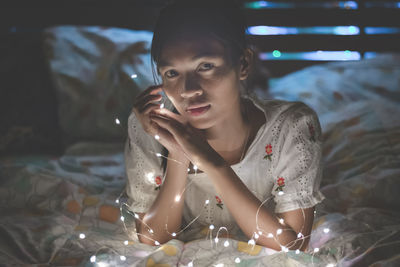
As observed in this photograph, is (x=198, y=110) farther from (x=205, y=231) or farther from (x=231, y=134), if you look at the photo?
(x=205, y=231)

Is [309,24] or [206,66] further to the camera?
[309,24]

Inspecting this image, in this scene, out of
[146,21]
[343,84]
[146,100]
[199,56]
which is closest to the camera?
[199,56]

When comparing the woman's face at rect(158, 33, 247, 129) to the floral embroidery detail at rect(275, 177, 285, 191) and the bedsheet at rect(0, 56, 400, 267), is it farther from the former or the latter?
the bedsheet at rect(0, 56, 400, 267)

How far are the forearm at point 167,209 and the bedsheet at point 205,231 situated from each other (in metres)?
0.05

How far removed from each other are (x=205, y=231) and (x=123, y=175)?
30.0 inches

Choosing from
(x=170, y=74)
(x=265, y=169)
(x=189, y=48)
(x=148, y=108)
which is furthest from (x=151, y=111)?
(x=265, y=169)

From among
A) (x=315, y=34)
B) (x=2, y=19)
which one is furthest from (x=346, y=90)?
(x=2, y=19)

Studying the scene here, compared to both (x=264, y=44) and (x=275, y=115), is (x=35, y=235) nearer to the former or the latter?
(x=275, y=115)

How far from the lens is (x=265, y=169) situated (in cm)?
153

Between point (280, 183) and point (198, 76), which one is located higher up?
point (198, 76)

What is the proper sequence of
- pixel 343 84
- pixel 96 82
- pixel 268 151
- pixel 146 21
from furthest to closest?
1. pixel 146 21
2. pixel 343 84
3. pixel 96 82
4. pixel 268 151

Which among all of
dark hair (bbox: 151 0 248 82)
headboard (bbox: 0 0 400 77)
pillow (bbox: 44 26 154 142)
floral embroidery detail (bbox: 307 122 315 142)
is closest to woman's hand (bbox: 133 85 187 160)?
dark hair (bbox: 151 0 248 82)

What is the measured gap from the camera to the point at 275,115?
1.53 meters

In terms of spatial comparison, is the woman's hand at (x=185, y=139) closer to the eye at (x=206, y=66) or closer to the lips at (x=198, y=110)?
the lips at (x=198, y=110)
